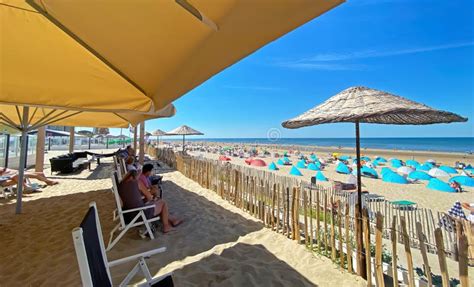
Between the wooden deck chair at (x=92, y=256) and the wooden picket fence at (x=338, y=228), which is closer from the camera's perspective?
the wooden deck chair at (x=92, y=256)

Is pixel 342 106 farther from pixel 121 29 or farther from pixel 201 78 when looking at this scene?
pixel 121 29

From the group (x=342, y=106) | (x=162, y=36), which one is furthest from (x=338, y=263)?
(x=162, y=36)

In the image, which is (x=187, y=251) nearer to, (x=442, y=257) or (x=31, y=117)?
(x=442, y=257)

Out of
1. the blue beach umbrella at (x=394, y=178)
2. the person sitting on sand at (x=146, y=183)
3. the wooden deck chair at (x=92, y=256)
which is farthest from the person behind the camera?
the blue beach umbrella at (x=394, y=178)

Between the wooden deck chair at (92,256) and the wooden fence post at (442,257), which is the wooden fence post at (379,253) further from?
the wooden deck chair at (92,256)

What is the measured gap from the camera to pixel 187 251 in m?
3.14

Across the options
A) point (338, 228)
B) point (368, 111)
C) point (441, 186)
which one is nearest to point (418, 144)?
point (441, 186)

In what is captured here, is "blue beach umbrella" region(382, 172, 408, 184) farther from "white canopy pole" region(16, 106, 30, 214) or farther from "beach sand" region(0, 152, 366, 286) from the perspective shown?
"white canopy pole" region(16, 106, 30, 214)

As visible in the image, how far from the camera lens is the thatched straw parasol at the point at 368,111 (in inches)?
83.6

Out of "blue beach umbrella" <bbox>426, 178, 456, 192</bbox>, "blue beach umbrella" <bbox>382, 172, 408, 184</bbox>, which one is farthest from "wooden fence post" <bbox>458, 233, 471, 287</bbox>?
"blue beach umbrella" <bbox>382, 172, 408, 184</bbox>

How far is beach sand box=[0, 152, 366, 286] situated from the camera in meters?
2.53

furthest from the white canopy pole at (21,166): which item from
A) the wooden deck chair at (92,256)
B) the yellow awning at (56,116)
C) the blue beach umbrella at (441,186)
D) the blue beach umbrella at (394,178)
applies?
the blue beach umbrella at (394,178)

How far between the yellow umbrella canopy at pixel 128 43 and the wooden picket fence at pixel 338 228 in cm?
A: 232

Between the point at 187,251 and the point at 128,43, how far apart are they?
267 centimetres
